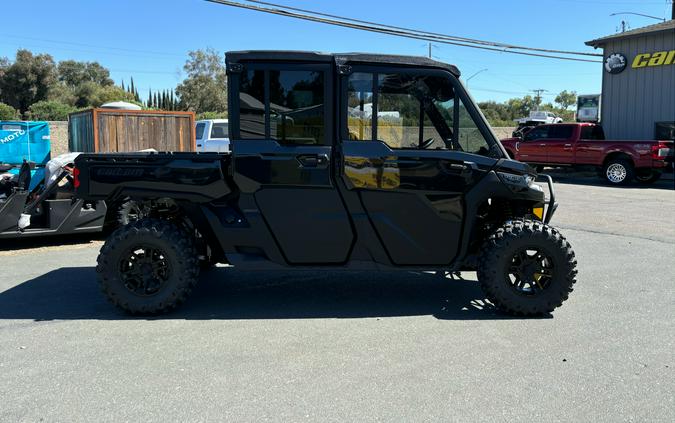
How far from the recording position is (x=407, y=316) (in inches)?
205

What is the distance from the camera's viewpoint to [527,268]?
16.9 ft

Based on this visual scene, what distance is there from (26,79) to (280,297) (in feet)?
172

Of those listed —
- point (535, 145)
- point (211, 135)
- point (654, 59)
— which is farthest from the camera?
point (654, 59)

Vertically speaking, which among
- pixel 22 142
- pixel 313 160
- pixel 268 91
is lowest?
pixel 313 160

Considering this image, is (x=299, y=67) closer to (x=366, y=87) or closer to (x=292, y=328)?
(x=366, y=87)

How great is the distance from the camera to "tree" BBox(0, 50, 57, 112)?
49.2 m

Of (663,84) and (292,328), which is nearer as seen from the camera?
(292,328)

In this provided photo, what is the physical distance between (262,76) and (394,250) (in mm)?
1931

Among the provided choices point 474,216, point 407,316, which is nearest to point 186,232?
point 407,316

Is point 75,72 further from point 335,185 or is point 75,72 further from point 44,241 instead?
point 335,185

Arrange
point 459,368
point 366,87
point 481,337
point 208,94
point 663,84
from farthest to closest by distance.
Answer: point 208,94 → point 663,84 → point 366,87 → point 481,337 → point 459,368

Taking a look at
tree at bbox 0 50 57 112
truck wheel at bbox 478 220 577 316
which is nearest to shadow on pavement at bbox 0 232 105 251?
truck wheel at bbox 478 220 577 316

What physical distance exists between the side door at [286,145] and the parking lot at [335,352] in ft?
3.21

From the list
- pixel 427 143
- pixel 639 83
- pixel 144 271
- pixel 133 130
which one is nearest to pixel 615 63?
pixel 639 83
